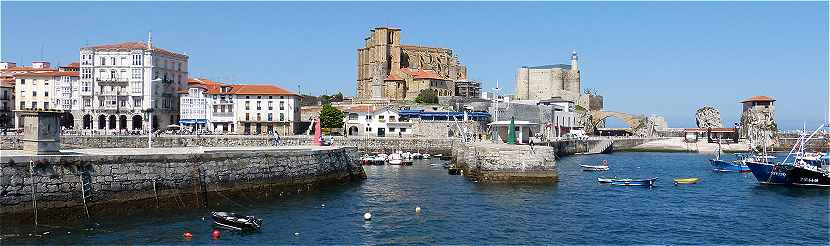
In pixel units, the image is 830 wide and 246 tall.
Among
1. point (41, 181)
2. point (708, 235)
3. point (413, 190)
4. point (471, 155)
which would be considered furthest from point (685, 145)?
point (41, 181)

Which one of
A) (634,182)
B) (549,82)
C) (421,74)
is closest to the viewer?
(634,182)

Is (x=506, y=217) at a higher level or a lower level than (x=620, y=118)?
lower

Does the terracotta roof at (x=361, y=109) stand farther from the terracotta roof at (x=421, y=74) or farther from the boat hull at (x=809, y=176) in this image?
the boat hull at (x=809, y=176)

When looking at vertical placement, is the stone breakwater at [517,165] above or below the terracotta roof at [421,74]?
below

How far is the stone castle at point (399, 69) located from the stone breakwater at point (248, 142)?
45053mm

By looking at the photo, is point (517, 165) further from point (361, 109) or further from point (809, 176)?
point (361, 109)

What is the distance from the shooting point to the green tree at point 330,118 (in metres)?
105

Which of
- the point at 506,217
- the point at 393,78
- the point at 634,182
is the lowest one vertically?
the point at 506,217

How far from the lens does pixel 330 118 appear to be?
105000 mm

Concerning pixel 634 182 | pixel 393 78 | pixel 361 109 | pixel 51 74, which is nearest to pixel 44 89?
pixel 51 74

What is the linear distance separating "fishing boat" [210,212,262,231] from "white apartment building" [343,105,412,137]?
73.0 metres

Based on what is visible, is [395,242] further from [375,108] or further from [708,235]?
[375,108]

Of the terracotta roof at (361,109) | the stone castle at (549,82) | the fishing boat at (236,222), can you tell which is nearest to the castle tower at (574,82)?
the stone castle at (549,82)

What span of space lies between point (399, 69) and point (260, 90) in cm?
4734
